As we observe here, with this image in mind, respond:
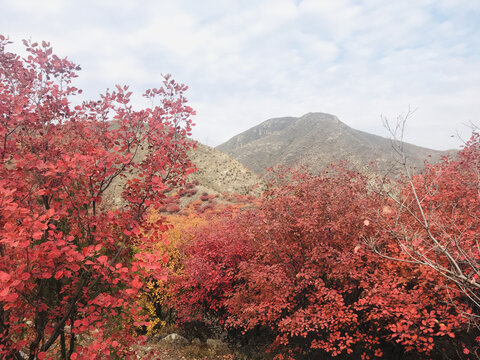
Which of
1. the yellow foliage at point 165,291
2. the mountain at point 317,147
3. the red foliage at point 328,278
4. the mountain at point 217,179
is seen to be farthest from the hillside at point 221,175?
the red foliage at point 328,278

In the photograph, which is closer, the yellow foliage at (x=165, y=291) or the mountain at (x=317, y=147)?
the yellow foliage at (x=165, y=291)

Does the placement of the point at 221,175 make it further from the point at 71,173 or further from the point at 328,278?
the point at 71,173

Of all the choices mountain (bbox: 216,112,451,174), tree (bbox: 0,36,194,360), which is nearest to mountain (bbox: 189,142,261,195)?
mountain (bbox: 216,112,451,174)

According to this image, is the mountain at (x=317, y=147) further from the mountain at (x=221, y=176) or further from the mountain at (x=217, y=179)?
the mountain at (x=217, y=179)

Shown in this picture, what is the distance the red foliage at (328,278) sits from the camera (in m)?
9.06

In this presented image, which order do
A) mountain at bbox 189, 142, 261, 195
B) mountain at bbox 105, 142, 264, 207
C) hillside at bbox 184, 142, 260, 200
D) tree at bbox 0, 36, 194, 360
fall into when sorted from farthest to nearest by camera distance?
hillside at bbox 184, 142, 260, 200 → mountain at bbox 189, 142, 261, 195 → mountain at bbox 105, 142, 264, 207 → tree at bbox 0, 36, 194, 360

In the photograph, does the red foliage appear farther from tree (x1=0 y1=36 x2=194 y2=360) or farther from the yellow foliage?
tree (x1=0 y1=36 x2=194 y2=360)

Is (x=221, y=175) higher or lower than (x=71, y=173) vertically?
higher

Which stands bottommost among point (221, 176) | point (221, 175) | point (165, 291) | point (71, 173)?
point (165, 291)

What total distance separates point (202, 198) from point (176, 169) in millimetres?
38661

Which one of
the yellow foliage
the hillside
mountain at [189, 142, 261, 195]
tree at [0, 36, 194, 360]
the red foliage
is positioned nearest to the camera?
tree at [0, 36, 194, 360]

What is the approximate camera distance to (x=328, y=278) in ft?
32.4

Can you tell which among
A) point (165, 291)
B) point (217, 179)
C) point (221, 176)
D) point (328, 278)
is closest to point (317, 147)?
point (221, 176)

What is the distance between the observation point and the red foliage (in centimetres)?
906
